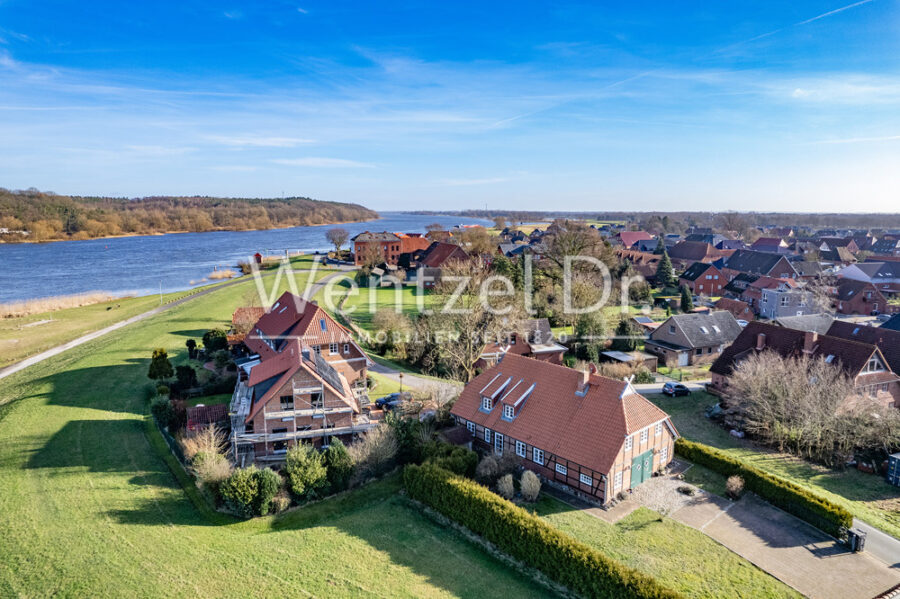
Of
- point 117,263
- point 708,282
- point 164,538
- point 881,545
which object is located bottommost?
point 881,545

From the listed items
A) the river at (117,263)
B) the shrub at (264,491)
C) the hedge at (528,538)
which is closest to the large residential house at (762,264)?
the hedge at (528,538)

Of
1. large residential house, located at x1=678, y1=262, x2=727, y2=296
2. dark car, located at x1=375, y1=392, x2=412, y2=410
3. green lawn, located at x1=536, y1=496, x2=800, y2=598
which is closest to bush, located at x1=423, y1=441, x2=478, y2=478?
green lawn, located at x1=536, y1=496, x2=800, y2=598

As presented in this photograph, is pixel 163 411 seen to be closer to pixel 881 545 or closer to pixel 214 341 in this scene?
pixel 214 341

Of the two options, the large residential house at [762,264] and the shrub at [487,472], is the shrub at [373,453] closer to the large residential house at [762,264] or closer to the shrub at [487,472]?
the shrub at [487,472]

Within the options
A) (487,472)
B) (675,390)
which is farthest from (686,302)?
(487,472)

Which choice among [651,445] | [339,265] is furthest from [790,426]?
[339,265]
